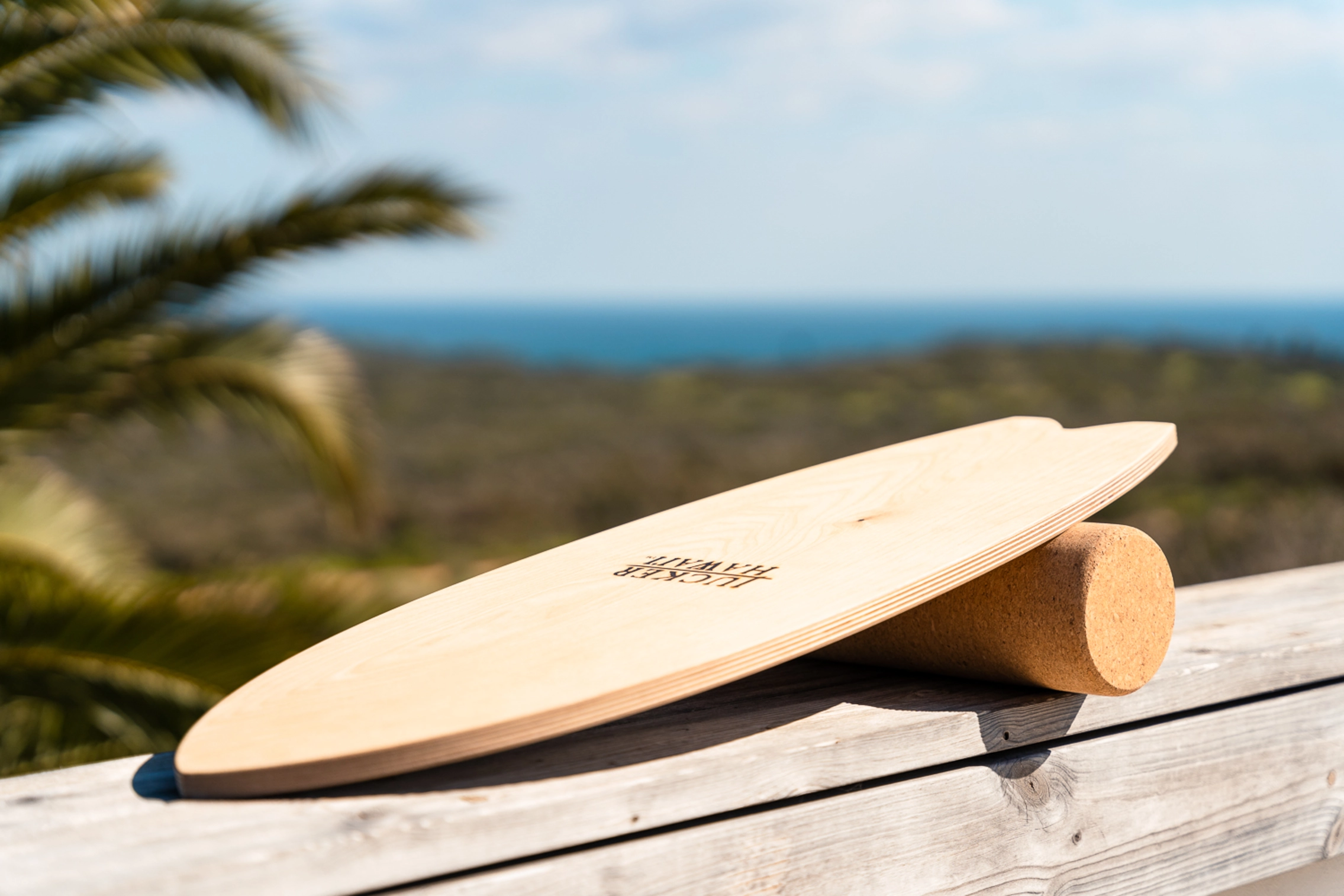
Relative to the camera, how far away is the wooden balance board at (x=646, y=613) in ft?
3.13

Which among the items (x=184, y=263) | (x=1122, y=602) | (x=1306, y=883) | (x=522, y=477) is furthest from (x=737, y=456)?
(x=1122, y=602)

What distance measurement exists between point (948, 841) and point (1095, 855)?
0.24m

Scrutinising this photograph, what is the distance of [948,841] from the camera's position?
1.15m

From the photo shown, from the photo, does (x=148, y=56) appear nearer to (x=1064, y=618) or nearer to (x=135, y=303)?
(x=135, y=303)

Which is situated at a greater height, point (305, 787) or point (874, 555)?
point (874, 555)

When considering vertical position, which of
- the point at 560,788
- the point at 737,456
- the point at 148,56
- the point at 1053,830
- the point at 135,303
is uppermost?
the point at 148,56

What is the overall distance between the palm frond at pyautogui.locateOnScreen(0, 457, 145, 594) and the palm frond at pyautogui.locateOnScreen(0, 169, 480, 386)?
423 mm

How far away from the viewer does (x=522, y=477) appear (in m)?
17.6

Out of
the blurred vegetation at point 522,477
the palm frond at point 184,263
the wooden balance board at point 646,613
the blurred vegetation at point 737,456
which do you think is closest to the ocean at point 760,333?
the palm frond at point 184,263

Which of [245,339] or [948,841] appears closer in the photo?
[948,841]

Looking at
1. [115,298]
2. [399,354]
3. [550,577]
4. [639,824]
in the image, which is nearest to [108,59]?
[115,298]

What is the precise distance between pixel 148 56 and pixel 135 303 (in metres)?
0.95

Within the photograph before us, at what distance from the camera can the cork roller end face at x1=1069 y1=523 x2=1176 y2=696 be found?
3.91 ft

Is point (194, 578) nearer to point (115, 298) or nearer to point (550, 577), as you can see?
point (115, 298)
